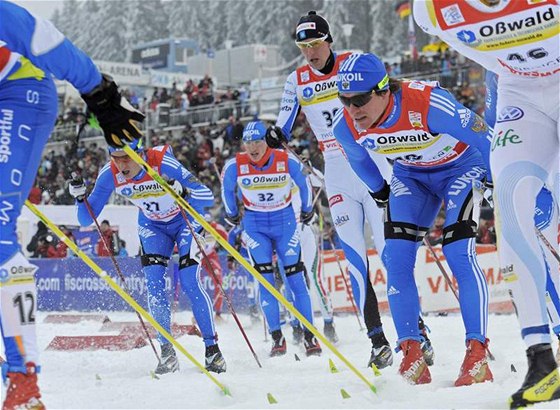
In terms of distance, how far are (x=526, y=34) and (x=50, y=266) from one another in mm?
13221

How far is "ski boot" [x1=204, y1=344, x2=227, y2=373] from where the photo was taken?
6.61 m

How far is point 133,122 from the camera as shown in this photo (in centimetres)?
406

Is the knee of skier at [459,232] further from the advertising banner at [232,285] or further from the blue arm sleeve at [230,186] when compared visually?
the advertising banner at [232,285]

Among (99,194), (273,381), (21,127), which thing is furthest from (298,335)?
(21,127)

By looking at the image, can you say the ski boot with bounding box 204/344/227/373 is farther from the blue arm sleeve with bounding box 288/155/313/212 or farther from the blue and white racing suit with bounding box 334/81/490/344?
the blue arm sleeve with bounding box 288/155/313/212

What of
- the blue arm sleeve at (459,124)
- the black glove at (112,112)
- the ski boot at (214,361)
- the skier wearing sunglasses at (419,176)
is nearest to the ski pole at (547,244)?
the skier wearing sunglasses at (419,176)

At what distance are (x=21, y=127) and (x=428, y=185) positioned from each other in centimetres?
264

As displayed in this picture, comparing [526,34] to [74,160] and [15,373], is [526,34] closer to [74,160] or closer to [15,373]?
[15,373]

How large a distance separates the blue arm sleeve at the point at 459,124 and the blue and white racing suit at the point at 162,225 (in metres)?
2.63

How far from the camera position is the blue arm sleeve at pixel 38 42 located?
144 inches

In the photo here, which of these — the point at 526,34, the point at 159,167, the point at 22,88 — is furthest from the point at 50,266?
the point at 526,34

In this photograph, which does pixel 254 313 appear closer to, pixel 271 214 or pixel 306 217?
pixel 306 217

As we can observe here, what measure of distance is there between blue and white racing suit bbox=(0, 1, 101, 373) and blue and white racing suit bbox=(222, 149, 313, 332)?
15.6ft

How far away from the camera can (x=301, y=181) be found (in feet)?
30.2
